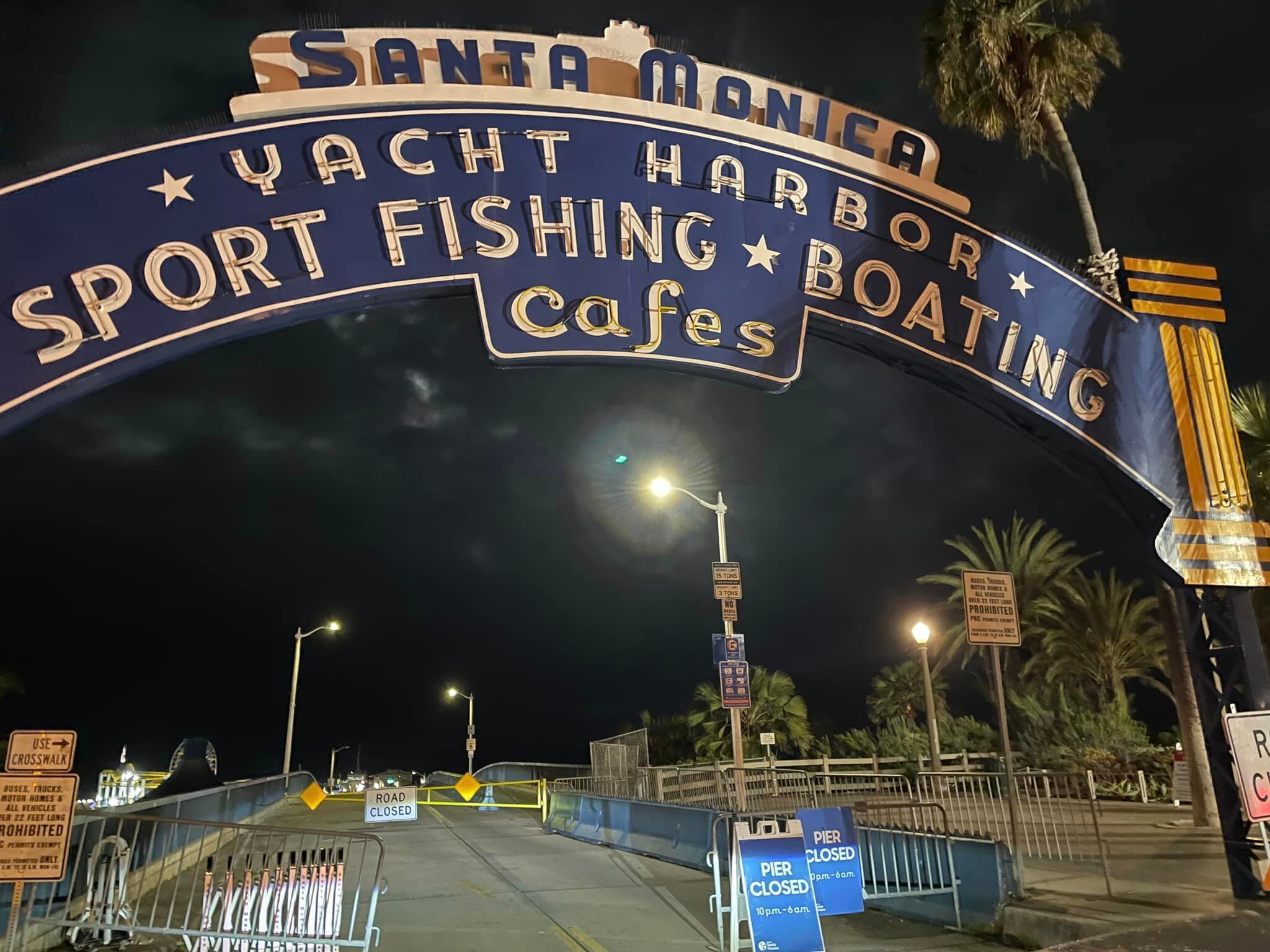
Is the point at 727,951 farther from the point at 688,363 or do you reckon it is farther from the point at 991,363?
the point at 991,363

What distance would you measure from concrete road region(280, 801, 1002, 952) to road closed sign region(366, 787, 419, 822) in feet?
11.0

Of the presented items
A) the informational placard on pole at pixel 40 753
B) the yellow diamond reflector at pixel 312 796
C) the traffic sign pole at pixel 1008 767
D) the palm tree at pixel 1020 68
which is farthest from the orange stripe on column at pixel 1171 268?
the yellow diamond reflector at pixel 312 796

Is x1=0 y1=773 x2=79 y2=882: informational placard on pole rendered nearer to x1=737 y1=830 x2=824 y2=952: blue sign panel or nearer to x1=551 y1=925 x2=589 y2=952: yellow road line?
x1=551 y1=925 x2=589 y2=952: yellow road line

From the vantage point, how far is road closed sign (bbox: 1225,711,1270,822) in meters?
8.27

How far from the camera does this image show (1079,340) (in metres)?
11.5

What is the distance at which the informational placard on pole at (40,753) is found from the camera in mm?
7469

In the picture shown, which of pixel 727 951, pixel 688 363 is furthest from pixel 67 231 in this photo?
pixel 727 951

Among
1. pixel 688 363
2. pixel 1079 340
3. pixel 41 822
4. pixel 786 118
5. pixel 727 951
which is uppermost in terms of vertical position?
pixel 786 118

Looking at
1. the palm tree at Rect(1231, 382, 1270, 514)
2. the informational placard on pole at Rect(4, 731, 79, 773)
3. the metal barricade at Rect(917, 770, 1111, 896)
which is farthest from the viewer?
the palm tree at Rect(1231, 382, 1270, 514)

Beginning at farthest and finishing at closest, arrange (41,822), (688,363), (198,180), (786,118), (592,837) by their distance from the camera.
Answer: (592,837), (786,118), (688,363), (198,180), (41,822)

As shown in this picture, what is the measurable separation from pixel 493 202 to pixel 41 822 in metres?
6.99

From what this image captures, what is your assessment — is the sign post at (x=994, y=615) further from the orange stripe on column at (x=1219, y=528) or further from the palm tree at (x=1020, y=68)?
the palm tree at (x=1020, y=68)

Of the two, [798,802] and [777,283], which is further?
[798,802]

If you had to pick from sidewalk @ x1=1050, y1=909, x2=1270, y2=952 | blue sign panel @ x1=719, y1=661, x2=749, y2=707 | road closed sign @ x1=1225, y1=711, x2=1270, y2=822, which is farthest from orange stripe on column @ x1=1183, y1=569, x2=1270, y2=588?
blue sign panel @ x1=719, y1=661, x2=749, y2=707
